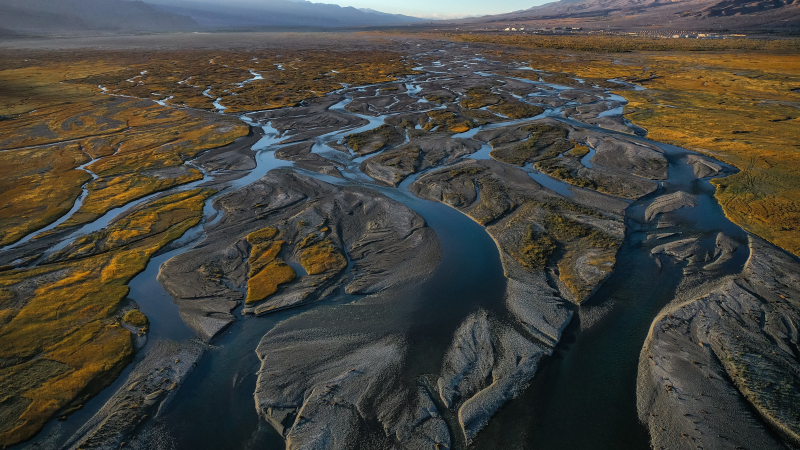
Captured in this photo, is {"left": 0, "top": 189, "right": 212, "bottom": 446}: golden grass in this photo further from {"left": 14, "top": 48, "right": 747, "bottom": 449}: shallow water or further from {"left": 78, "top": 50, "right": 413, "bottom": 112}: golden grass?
{"left": 78, "top": 50, "right": 413, "bottom": 112}: golden grass

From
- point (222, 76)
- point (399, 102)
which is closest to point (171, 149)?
point (399, 102)

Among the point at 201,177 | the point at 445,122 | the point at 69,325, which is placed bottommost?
the point at 69,325

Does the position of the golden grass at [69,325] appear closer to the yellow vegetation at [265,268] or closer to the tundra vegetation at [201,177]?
the tundra vegetation at [201,177]

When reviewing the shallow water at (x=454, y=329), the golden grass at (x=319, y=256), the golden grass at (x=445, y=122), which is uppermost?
the golden grass at (x=445, y=122)

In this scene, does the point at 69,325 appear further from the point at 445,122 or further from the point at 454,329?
the point at 445,122

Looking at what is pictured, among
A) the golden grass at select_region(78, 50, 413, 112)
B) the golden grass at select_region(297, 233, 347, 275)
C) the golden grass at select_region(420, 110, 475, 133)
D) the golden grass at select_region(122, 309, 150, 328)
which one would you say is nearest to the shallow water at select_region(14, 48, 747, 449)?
the golden grass at select_region(122, 309, 150, 328)

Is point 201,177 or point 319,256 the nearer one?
point 319,256

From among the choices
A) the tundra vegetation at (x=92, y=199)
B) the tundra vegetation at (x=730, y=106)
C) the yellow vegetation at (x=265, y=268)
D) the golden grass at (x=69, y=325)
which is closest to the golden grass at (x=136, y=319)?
the tundra vegetation at (x=92, y=199)

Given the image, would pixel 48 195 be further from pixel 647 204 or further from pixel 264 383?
pixel 647 204

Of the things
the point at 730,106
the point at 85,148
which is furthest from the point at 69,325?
the point at 730,106

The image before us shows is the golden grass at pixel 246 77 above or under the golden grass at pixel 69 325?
above
